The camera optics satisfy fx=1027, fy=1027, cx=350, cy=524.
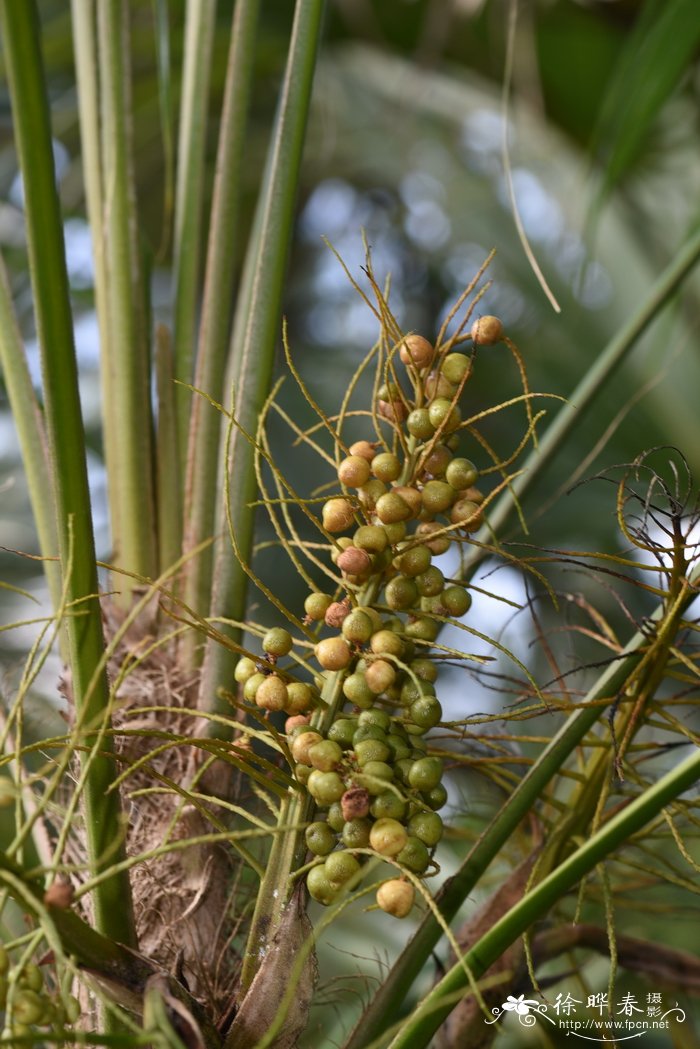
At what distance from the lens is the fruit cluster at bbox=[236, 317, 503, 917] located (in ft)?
1.15

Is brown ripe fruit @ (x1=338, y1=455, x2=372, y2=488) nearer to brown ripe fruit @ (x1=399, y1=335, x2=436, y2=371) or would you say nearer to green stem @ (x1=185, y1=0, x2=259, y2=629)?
brown ripe fruit @ (x1=399, y1=335, x2=436, y2=371)

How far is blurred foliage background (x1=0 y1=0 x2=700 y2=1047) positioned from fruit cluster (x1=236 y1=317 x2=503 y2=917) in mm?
788

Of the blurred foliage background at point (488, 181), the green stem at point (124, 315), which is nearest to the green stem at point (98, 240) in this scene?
the green stem at point (124, 315)

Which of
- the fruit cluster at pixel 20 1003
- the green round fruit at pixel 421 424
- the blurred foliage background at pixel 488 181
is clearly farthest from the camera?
the blurred foliage background at pixel 488 181

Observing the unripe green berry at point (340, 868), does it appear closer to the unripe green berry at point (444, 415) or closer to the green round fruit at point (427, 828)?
the green round fruit at point (427, 828)

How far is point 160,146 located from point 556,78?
66cm

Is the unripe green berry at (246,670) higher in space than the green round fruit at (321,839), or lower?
higher

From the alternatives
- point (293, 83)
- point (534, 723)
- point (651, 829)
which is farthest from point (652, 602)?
point (293, 83)

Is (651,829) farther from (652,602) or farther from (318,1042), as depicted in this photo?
(652,602)

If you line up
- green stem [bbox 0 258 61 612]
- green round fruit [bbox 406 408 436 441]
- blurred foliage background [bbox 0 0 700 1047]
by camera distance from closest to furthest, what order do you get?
green round fruit [bbox 406 408 436 441] < green stem [bbox 0 258 61 612] < blurred foliage background [bbox 0 0 700 1047]

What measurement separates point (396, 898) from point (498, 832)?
0.29 ft

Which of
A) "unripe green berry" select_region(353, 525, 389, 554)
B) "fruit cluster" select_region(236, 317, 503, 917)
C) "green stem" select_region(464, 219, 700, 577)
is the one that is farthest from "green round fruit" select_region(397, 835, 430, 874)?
"green stem" select_region(464, 219, 700, 577)

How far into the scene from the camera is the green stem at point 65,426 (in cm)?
30

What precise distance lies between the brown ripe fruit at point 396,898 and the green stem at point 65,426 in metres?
0.09
